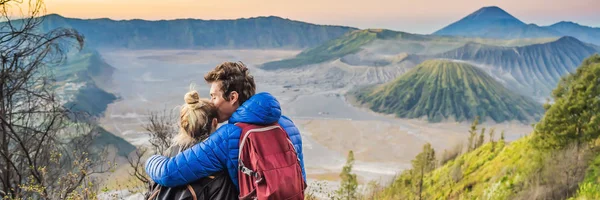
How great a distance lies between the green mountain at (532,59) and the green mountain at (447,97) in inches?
545

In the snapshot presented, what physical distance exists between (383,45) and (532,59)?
31715 millimetres

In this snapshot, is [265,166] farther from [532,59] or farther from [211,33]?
[211,33]

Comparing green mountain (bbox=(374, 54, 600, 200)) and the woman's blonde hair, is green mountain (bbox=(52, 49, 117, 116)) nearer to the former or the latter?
green mountain (bbox=(374, 54, 600, 200))

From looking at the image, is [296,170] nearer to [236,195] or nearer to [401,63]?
[236,195]

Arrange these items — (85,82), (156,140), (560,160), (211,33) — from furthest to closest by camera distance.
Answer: (211,33)
(85,82)
(156,140)
(560,160)

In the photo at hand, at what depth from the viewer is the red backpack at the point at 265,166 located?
1482 mm

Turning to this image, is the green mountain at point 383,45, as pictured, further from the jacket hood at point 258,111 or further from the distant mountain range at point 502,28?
the jacket hood at point 258,111

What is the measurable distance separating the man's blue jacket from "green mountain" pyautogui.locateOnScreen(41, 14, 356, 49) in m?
146

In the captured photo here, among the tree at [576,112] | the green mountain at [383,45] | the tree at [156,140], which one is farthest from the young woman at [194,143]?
the green mountain at [383,45]

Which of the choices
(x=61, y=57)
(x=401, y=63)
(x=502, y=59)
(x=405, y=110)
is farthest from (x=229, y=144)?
(x=502, y=59)

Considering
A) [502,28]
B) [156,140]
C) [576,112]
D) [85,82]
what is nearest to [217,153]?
[156,140]

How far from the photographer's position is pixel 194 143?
1584 mm

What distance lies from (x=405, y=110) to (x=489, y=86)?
61.0 feet

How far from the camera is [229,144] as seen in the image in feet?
4.94
